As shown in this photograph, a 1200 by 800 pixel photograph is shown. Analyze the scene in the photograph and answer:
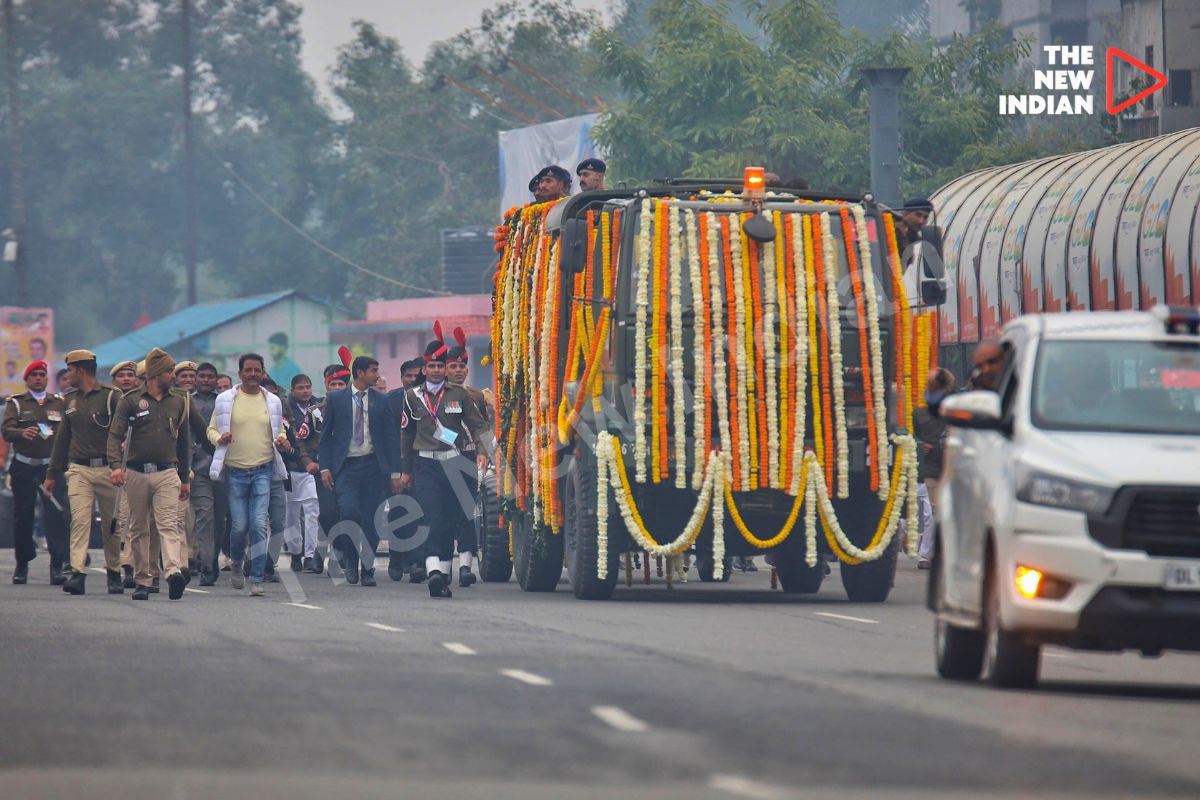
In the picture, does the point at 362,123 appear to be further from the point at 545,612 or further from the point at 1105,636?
the point at 1105,636

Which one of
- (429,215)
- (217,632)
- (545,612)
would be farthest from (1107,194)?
(429,215)

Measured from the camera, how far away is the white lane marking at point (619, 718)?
9.97 metres

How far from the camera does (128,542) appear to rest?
2023 cm

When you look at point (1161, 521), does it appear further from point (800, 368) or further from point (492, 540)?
point (492, 540)

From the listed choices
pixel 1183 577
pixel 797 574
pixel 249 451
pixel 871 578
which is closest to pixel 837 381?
pixel 871 578

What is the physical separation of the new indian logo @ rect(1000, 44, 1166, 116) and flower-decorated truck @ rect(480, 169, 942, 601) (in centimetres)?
2781

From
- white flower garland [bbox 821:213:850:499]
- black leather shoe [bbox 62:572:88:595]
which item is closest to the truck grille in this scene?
white flower garland [bbox 821:213:850:499]

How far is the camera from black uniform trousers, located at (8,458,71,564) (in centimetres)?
2238

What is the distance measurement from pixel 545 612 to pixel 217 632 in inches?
107

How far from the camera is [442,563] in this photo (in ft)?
67.6

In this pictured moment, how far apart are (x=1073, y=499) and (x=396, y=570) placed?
12.7m

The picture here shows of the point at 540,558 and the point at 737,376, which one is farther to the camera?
the point at 540,558

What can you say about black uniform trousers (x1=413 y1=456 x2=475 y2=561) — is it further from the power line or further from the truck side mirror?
the power line

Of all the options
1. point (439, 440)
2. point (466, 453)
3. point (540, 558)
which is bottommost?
A: point (540, 558)
